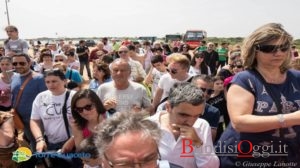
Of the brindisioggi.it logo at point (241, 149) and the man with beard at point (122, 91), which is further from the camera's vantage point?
the man with beard at point (122, 91)

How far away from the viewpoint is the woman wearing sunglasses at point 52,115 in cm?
372

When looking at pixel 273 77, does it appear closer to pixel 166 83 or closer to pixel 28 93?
pixel 166 83

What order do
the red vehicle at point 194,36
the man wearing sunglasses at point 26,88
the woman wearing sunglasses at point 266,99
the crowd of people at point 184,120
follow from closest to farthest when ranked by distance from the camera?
the crowd of people at point 184,120, the woman wearing sunglasses at point 266,99, the man wearing sunglasses at point 26,88, the red vehicle at point 194,36

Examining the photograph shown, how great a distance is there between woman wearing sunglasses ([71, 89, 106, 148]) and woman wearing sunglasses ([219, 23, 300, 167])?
5.09 feet

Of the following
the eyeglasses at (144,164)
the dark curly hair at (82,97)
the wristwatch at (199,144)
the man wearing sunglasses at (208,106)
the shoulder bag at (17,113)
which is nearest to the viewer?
the eyeglasses at (144,164)

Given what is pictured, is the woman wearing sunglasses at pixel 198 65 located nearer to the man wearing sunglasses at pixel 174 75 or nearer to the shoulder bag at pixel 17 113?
the man wearing sunglasses at pixel 174 75

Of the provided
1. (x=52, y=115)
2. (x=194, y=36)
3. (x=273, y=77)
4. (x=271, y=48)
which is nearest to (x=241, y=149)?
(x=273, y=77)

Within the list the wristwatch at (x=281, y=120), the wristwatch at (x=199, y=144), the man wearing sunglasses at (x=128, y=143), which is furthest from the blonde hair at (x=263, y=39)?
the man wearing sunglasses at (x=128, y=143)

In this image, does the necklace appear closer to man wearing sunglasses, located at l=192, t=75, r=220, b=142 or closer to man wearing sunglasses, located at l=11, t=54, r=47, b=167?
man wearing sunglasses, located at l=192, t=75, r=220, b=142

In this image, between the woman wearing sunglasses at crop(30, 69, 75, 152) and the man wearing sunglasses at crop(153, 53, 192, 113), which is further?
the man wearing sunglasses at crop(153, 53, 192, 113)

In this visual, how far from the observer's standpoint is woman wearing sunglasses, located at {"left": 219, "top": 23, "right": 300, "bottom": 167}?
1.92m

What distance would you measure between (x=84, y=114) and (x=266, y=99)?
6.02ft

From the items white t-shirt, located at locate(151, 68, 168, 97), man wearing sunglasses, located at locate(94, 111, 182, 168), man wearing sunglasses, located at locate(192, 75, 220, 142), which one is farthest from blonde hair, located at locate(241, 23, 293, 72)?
white t-shirt, located at locate(151, 68, 168, 97)

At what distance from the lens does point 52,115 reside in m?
3.76
